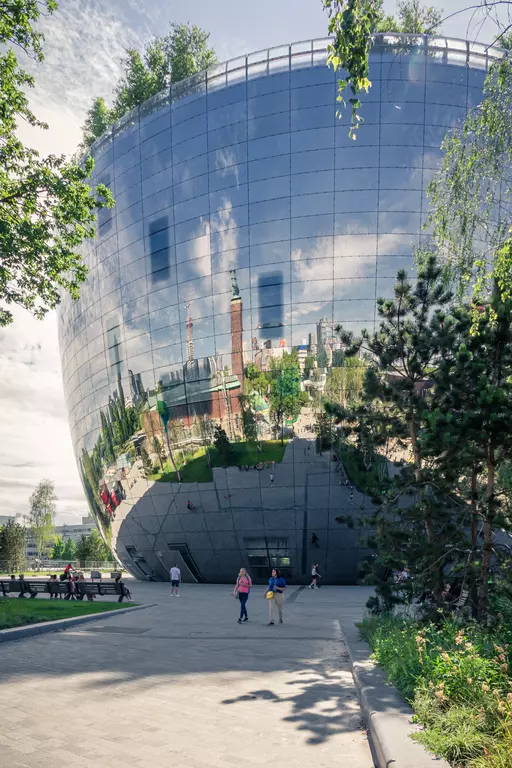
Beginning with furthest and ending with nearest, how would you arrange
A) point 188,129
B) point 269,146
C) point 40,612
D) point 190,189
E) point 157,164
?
point 157,164 < point 188,129 < point 190,189 < point 269,146 < point 40,612

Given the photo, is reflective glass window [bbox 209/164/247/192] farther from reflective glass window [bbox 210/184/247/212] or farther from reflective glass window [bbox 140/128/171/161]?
reflective glass window [bbox 140/128/171/161]

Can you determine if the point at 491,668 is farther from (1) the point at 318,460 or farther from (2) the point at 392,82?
(2) the point at 392,82

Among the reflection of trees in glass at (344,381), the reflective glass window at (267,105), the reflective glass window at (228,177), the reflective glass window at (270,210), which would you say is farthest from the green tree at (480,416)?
the reflective glass window at (267,105)

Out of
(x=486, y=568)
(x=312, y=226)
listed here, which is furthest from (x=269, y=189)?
(x=486, y=568)

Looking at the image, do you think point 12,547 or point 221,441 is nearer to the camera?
point 221,441

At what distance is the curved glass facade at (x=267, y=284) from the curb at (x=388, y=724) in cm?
1901

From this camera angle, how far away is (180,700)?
23.5ft

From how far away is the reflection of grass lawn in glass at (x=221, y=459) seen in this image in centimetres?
2672

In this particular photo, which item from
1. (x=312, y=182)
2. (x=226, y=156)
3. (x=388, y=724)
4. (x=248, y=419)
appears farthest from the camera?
(x=226, y=156)

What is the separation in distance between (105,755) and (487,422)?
24.2 feet

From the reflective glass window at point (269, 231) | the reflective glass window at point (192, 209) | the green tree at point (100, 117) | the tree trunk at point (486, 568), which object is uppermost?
the green tree at point (100, 117)

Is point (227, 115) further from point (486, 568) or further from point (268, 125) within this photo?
point (486, 568)

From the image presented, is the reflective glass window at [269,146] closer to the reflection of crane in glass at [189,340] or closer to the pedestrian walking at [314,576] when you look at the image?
the reflection of crane in glass at [189,340]

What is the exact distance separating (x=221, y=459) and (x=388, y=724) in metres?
22.2
